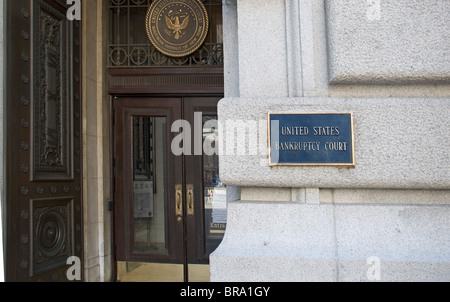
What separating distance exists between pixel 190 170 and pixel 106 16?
283 centimetres

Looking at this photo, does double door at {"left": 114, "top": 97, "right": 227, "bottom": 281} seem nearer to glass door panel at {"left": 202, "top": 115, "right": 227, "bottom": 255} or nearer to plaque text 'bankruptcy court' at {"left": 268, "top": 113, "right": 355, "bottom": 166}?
glass door panel at {"left": 202, "top": 115, "right": 227, "bottom": 255}

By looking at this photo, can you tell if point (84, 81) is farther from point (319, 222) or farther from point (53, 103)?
point (319, 222)

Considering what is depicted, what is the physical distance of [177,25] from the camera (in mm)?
4977

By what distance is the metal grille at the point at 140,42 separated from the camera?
496 cm

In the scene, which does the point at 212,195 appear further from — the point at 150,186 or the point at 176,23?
the point at 176,23

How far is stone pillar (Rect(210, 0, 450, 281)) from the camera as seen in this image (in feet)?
7.96

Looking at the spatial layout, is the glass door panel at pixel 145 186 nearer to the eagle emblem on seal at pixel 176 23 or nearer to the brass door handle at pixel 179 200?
the brass door handle at pixel 179 200

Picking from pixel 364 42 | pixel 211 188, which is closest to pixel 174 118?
pixel 211 188

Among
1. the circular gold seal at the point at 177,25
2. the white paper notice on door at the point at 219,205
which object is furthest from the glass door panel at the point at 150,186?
the circular gold seal at the point at 177,25

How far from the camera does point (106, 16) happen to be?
5.16 meters

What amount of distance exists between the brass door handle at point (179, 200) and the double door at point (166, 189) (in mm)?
15

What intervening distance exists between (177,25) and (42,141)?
2.59 meters

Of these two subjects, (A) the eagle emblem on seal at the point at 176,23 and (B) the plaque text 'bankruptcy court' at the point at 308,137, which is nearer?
(B) the plaque text 'bankruptcy court' at the point at 308,137

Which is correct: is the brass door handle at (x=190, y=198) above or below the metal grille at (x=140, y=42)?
below
